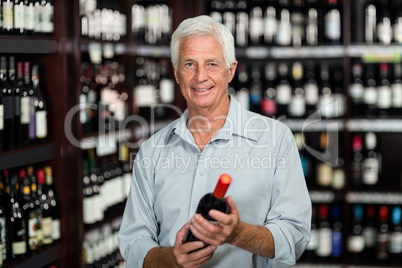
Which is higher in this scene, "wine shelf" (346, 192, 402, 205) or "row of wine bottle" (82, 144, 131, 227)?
"row of wine bottle" (82, 144, 131, 227)

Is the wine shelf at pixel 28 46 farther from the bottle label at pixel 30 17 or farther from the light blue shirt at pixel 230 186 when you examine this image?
the light blue shirt at pixel 230 186

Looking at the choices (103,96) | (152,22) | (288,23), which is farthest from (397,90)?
(103,96)

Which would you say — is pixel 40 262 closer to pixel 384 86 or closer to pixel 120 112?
pixel 120 112

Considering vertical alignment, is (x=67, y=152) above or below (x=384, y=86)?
below

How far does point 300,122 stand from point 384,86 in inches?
26.1

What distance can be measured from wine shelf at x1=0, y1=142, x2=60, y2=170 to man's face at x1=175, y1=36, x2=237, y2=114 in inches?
34.7

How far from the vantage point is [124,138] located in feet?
10.5

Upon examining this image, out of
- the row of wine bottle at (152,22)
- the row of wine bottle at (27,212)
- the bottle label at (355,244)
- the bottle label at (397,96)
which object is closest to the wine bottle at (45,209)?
the row of wine bottle at (27,212)

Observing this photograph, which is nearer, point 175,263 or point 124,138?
point 175,263

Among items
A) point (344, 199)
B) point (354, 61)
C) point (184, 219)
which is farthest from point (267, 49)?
point (184, 219)

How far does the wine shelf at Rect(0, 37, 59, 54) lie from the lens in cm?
211

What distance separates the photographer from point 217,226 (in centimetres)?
120

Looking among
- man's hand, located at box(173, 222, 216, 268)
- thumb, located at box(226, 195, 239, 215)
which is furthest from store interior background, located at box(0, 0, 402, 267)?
thumb, located at box(226, 195, 239, 215)

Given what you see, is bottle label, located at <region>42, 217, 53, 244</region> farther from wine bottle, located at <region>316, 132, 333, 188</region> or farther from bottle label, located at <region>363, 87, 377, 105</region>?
bottle label, located at <region>363, 87, 377, 105</region>
